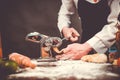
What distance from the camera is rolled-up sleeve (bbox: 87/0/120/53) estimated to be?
2.65 metres

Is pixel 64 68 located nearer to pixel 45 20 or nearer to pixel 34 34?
pixel 34 34

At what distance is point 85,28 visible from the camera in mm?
2748

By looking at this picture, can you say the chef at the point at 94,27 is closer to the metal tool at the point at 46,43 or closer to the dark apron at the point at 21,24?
the metal tool at the point at 46,43

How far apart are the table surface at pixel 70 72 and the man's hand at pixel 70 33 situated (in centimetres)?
38

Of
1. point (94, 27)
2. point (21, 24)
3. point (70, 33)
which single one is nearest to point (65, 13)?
point (70, 33)

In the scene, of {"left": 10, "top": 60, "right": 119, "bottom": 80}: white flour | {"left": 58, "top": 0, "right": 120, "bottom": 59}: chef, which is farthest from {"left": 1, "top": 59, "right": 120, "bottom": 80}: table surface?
{"left": 58, "top": 0, "right": 120, "bottom": 59}: chef

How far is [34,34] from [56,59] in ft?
1.02

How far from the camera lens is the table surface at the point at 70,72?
76.4 inches

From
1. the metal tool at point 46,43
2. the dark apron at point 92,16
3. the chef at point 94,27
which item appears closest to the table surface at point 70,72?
the metal tool at point 46,43

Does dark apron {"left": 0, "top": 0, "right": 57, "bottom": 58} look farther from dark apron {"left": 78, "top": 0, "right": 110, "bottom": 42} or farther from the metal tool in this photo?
dark apron {"left": 78, "top": 0, "right": 110, "bottom": 42}

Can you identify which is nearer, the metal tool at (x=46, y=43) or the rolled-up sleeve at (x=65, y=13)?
the metal tool at (x=46, y=43)

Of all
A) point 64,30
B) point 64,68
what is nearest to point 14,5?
point 64,30

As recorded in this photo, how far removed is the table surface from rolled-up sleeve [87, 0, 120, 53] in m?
0.31

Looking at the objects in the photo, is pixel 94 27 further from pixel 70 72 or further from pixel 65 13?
pixel 70 72
